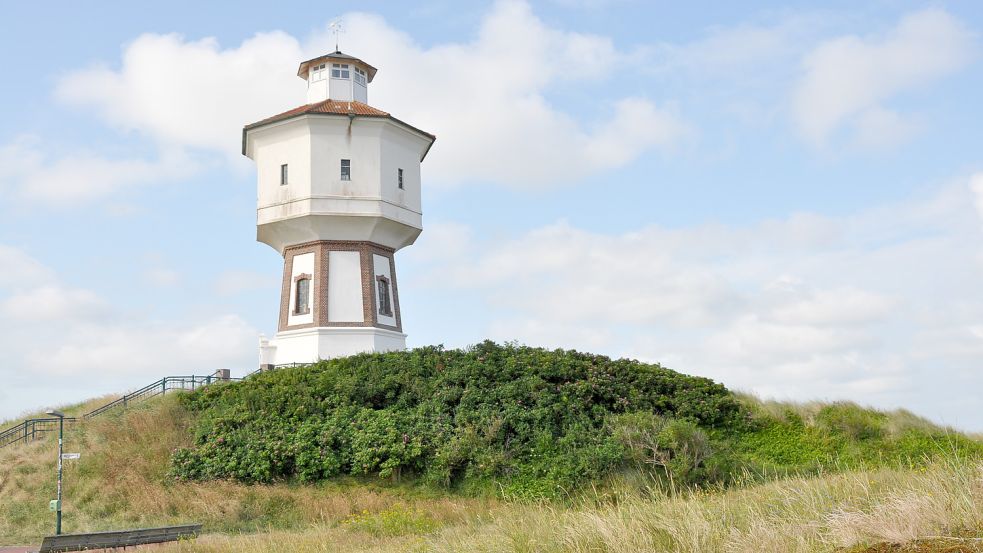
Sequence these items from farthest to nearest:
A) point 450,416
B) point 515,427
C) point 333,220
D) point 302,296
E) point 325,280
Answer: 1. point 302,296
2. point 333,220
3. point 325,280
4. point 450,416
5. point 515,427

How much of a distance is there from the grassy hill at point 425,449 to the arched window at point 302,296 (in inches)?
269

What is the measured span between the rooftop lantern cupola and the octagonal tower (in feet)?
5.86

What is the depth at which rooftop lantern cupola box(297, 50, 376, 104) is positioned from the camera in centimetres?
3969

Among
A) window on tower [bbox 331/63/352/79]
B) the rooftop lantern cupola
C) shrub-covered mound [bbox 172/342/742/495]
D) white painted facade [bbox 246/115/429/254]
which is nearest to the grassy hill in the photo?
shrub-covered mound [bbox 172/342/742/495]

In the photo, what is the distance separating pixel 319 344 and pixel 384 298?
3873 millimetres

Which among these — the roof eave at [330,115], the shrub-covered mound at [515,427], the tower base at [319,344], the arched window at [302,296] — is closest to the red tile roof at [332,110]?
the roof eave at [330,115]

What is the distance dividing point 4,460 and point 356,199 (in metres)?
16.1

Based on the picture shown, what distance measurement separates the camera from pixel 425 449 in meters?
22.4

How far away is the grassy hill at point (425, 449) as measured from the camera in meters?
18.8

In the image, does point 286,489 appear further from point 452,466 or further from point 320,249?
point 320,249

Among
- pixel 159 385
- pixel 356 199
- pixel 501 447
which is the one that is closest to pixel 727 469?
pixel 501 447

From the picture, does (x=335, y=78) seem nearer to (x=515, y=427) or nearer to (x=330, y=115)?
(x=330, y=115)

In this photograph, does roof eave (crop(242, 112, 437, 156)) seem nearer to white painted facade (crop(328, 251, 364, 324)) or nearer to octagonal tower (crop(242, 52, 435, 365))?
octagonal tower (crop(242, 52, 435, 365))

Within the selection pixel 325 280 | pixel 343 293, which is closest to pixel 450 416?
pixel 343 293
